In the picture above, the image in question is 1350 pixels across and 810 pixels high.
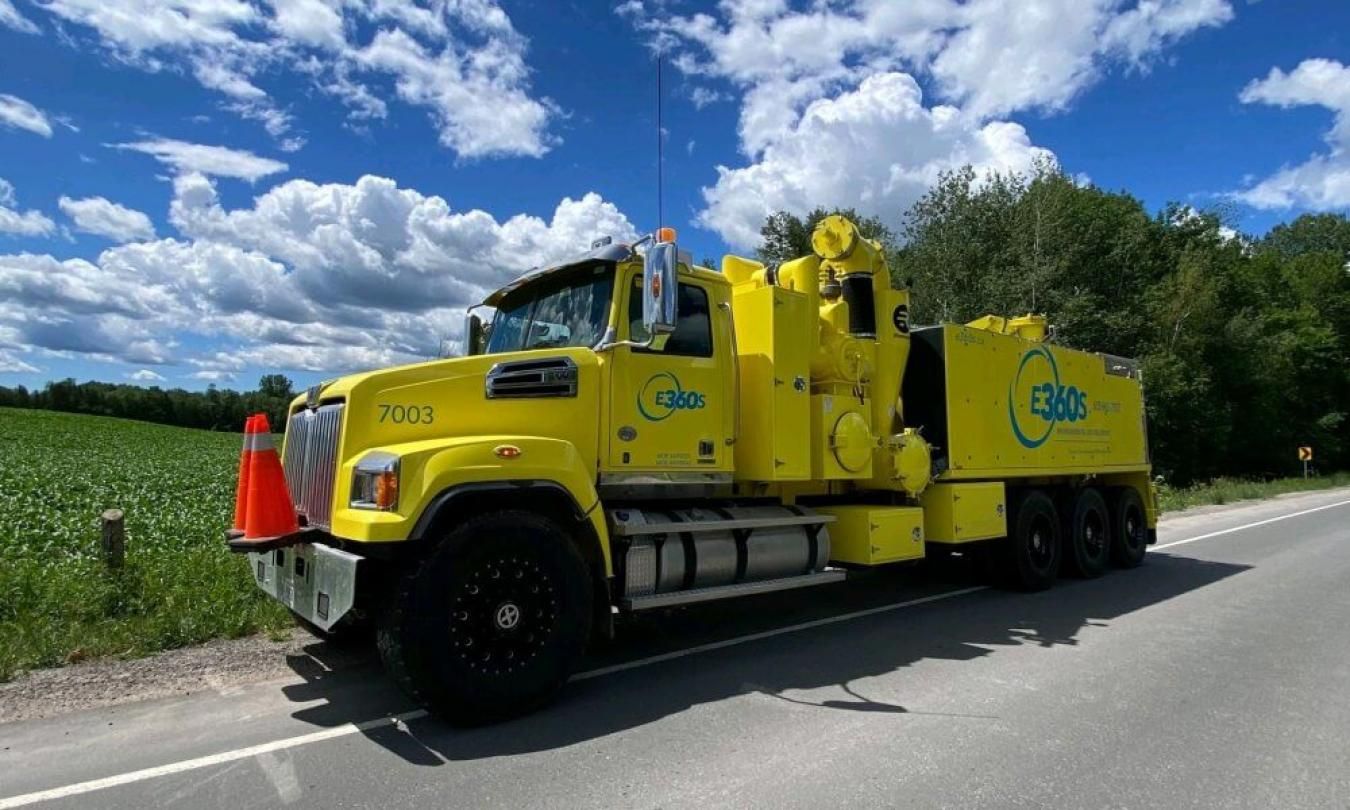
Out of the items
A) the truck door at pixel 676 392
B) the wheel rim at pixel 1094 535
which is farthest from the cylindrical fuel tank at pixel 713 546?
the wheel rim at pixel 1094 535

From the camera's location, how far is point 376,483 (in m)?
4.48

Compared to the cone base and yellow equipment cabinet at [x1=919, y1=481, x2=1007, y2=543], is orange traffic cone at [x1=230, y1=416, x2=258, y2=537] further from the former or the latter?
yellow equipment cabinet at [x1=919, y1=481, x2=1007, y2=543]

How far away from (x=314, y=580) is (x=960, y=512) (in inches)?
241

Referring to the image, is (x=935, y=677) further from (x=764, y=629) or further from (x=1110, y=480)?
(x=1110, y=480)

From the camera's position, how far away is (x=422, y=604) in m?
4.38

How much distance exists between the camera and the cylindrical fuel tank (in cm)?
556

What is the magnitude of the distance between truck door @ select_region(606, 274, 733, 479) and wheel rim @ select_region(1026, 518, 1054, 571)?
16.0 feet

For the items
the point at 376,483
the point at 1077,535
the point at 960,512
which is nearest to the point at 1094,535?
the point at 1077,535

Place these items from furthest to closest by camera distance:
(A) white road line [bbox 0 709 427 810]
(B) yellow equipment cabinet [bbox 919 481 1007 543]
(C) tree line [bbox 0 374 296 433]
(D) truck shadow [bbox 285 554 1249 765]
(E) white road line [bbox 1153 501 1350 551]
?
(C) tree line [bbox 0 374 296 433] < (E) white road line [bbox 1153 501 1350 551] < (B) yellow equipment cabinet [bbox 919 481 1007 543] < (D) truck shadow [bbox 285 554 1249 765] < (A) white road line [bbox 0 709 427 810]

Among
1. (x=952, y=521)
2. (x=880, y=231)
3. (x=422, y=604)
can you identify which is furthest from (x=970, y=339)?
(x=880, y=231)

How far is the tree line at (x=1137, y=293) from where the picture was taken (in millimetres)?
30594

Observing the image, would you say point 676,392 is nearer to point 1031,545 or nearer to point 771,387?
point 771,387

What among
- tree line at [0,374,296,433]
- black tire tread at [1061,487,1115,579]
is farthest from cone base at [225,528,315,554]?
tree line at [0,374,296,433]

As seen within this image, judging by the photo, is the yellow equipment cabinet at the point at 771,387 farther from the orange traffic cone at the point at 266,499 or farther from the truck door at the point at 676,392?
the orange traffic cone at the point at 266,499
